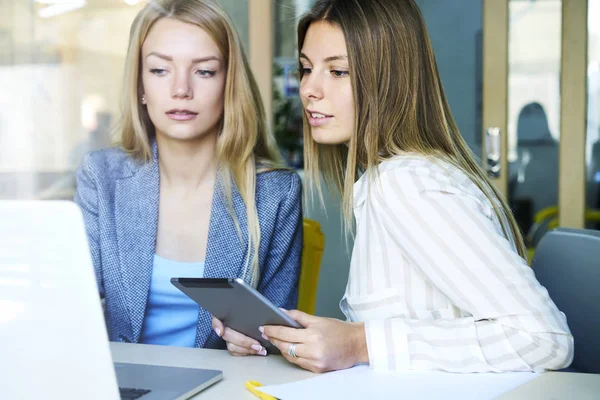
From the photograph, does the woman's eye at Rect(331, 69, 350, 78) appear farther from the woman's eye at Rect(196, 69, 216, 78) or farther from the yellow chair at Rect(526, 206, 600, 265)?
the yellow chair at Rect(526, 206, 600, 265)

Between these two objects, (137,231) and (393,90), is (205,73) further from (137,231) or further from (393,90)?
(393,90)

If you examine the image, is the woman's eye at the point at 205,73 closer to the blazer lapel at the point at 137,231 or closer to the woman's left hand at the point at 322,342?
the blazer lapel at the point at 137,231

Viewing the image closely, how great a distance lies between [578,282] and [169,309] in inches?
37.8

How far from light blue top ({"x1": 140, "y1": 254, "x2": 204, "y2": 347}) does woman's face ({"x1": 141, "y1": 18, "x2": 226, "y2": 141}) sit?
351 millimetres

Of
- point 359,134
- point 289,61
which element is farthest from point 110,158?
point 289,61

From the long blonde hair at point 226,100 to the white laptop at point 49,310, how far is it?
1071mm

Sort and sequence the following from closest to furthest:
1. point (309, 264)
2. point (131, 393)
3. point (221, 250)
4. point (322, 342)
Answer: point (131, 393) < point (322, 342) < point (221, 250) < point (309, 264)

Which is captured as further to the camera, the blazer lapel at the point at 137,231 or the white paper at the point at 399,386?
the blazer lapel at the point at 137,231

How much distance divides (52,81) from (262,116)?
10.1ft

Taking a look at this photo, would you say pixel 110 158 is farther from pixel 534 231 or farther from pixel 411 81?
pixel 534 231

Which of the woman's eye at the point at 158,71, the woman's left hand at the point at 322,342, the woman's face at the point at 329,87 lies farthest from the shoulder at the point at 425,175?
the woman's eye at the point at 158,71

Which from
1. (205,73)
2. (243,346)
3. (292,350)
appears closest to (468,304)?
(292,350)

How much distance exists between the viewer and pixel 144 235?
1726 millimetres

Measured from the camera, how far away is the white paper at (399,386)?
97 cm
